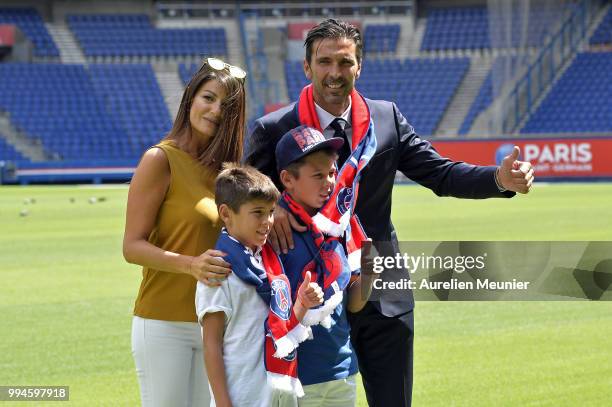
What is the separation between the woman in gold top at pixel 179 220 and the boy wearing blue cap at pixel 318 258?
1.46ft

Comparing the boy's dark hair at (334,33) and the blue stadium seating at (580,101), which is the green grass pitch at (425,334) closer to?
the boy's dark hair at (334,33)

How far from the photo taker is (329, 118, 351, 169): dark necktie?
13.7ft

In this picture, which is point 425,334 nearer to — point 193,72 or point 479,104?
point 479,104

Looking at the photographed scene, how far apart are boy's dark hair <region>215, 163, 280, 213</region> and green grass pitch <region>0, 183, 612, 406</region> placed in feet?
11.9

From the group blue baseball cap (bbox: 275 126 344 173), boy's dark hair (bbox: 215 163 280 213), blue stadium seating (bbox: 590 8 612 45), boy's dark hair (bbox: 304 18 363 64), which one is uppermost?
blue stadium seating (bbox: 590 8 612 45)

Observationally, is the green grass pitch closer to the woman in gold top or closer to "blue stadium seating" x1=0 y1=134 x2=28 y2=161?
the woman in gold top

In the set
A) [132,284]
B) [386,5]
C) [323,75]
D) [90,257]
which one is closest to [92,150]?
[386,5]

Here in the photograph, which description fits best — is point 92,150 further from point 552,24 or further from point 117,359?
point 117,359

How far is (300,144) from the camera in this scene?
3.84 m

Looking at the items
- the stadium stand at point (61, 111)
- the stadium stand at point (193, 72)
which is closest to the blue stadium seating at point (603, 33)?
the stadium stand at point (193, 72)

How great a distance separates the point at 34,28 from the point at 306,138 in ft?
164

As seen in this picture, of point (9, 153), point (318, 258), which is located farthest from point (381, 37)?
point (318, 258)

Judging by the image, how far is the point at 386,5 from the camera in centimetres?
5353

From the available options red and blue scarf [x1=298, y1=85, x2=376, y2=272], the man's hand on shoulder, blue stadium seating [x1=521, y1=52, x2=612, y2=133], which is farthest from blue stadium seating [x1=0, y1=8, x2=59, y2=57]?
the man's hand on shoulder
